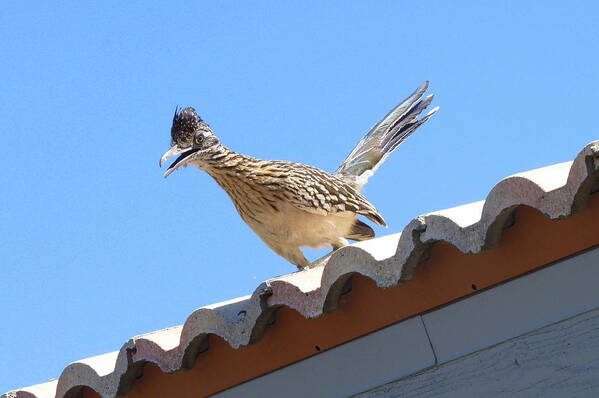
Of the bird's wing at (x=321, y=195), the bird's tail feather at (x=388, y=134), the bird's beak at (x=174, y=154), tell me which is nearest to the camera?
the bird's beak at (x=174, y=154)

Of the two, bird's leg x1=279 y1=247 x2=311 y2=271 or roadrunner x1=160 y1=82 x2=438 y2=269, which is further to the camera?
bird's leg x1=279 y1=247 x2=311 y2=271

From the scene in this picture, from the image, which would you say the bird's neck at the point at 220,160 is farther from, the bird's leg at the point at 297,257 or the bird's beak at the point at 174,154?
the bird's leg at the point at 297,257

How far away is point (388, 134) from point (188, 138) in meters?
2.59

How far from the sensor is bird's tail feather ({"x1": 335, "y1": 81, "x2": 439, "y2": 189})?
832 cm

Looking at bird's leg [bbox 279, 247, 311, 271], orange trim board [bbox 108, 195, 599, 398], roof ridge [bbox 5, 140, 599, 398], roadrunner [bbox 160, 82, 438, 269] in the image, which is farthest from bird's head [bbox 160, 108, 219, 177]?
orange trim board [bbox 108, 195, 599, 398]

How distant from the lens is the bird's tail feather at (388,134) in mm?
8320

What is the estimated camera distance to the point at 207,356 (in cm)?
427

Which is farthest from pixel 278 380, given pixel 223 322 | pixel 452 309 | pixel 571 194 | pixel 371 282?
pixel 571 194

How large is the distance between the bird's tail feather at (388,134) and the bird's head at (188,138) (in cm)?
216

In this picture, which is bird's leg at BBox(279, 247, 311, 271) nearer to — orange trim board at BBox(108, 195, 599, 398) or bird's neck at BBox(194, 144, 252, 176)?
bird's neck at BBox(194, 144, 252, 176)

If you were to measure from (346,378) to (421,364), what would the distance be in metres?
0.35

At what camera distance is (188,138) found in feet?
20.6

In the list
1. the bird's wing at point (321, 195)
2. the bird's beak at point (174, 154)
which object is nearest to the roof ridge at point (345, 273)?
the bird's beak at point (174, 154)

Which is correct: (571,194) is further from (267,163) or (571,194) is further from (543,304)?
(267,163)
